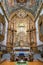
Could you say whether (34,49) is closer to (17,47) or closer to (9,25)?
(17,47)

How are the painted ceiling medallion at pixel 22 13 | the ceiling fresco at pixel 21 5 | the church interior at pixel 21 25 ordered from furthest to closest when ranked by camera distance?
1. the painted ceiling medallion at pixel 22 13
2. the ceiling fresco at pixel 21 5
3. the church interior at pixel 21 25

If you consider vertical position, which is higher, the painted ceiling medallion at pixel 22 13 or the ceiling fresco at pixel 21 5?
the ceiling fresco at pixel 21 5

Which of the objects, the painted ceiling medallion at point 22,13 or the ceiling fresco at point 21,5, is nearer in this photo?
the ceiling fresco at point 21,5

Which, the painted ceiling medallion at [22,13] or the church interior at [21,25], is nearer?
the church interior at [21,25]

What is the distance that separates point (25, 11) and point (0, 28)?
7716 millimetres

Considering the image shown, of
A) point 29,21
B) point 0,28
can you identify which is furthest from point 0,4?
point 29,21

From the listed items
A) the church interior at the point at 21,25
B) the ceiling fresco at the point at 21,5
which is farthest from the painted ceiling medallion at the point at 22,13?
the ceiling fresco at the point at 21,5

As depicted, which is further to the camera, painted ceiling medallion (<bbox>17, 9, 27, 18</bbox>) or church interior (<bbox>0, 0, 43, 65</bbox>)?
painted ceiling medallion (<bbox>17, 9, 27, 18</bbox>)

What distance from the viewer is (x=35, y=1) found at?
18.5m

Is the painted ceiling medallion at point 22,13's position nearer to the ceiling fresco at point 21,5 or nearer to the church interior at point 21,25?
the church interior at point 21,25

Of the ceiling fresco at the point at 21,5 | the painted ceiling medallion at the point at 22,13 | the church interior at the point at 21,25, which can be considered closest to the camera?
the church interior at the point at 21,25

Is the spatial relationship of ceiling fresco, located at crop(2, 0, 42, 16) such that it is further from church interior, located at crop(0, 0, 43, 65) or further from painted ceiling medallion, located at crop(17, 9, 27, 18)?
painted ceiling medallion, located at crop(17, 9, 27, 18)

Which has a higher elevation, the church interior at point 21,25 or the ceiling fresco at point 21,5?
the ceiling fresco at point 21,5

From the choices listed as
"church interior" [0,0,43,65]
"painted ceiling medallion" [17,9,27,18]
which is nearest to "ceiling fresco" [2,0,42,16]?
"church interior" [0,0,43,65]
